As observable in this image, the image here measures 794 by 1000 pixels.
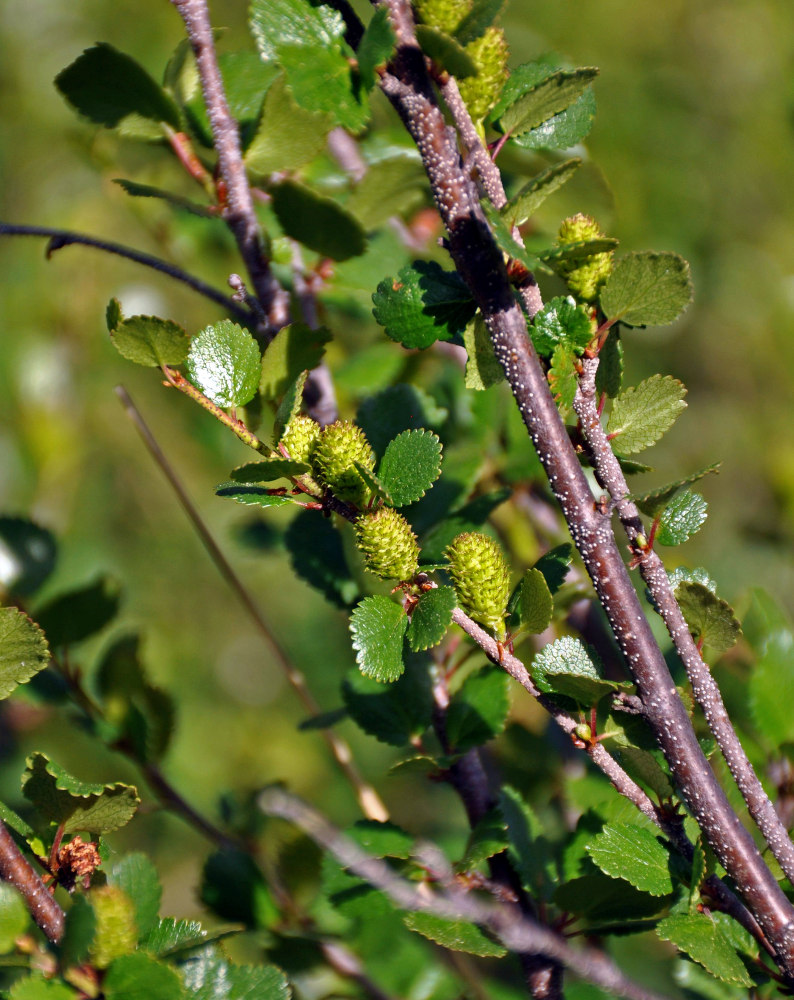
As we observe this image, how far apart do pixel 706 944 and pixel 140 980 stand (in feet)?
0.76

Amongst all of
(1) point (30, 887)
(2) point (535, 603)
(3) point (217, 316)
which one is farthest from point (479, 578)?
(3) point (217, 316)

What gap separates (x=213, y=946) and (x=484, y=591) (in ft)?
0.71

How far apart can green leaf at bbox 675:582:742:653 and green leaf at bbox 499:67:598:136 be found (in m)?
0.22

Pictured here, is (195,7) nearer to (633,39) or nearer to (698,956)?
(698,956)

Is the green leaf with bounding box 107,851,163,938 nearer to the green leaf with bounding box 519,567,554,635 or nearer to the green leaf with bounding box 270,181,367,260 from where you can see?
the green leaf with bounding box 519,567,554,635

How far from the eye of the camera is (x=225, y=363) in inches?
16.8

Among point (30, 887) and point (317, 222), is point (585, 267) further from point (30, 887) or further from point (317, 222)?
point (30, 887)

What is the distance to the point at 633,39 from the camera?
241 cm

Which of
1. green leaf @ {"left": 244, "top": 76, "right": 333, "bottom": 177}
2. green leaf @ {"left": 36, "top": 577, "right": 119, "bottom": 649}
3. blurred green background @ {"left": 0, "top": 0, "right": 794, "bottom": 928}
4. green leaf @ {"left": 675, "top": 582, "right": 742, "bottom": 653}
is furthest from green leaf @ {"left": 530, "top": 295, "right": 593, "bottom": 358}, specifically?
blurred green background @ {"left": 0, "top": 0, "right": 794, "bottom": 928}

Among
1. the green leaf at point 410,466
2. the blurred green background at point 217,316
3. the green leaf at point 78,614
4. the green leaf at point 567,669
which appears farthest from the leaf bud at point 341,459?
the blurred green background at point 217,316

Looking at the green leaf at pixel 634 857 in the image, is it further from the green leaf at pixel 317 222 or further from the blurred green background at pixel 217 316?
the blurred green background at pixel 217 316

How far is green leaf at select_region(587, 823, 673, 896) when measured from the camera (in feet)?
1.30

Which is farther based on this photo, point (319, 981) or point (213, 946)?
point (319, 981)

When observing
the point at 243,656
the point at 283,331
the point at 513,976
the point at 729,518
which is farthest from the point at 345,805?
the point at 283,331
